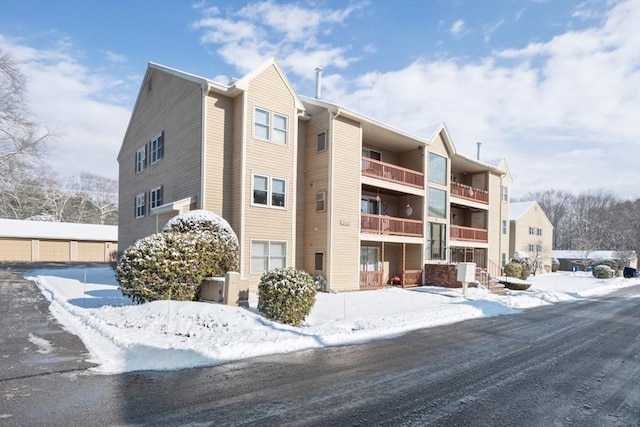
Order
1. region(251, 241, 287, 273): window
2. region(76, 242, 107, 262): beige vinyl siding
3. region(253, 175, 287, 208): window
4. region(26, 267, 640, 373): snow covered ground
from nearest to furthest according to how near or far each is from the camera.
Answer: region(26, 267, 640, 373): snow covered ground → region(251, 241, 287, 273): window → region(253, 175, 287, 208): window → region(76, 242, 107, 262): beige vinyl siding

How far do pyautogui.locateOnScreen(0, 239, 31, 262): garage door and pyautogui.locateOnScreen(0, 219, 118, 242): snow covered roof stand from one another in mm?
770

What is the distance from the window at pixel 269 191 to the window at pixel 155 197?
624 centimetres

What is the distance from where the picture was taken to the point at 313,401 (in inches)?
221

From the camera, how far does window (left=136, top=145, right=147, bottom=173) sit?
23706 mm

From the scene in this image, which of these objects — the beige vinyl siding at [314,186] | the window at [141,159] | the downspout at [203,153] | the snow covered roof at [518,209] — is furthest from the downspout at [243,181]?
the snow covered roof at [518,209]

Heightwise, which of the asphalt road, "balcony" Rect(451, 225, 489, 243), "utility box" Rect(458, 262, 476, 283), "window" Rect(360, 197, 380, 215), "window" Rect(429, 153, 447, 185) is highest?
"window" Rect(429, 153, 447, 185)

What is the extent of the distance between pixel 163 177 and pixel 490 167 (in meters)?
24.7

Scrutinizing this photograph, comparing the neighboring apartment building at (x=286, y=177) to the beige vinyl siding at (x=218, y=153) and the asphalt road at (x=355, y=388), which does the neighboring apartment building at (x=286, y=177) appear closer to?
the beige vinyl siding at (x=218, y=153)

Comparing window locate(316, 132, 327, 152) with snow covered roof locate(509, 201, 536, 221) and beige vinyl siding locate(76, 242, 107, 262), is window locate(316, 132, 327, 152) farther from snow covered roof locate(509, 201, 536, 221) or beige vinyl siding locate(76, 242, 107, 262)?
beige vinyl siding locate(76, 242, 107, 262)

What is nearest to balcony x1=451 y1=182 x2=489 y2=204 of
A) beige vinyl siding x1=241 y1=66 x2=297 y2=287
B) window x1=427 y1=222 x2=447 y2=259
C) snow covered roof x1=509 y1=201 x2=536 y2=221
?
window x1=427 y1=222 x2=447 y2=259

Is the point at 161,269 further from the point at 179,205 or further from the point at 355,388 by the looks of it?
the point at 355,388

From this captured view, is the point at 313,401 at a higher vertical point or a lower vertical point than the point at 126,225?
lower

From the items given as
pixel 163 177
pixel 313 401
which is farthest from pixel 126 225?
pixel 313 401

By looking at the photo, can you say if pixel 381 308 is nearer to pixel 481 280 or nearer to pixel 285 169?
pixel 285 169
